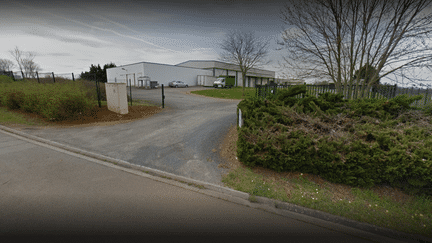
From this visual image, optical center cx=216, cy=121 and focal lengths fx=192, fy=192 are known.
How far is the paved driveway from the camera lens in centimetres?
489

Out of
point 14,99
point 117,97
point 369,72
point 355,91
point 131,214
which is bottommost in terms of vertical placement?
point 131,214

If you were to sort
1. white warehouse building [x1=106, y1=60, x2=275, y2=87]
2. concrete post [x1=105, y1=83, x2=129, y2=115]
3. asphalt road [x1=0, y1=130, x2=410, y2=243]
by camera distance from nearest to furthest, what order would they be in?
asphalt road [x1=0, y1=130, x2=410, y2=243] < concrete post [x1=105, y1=83, x2=129, y2=115] < white warehouse building [x1=106, y1=60, x2=275, y2=87]

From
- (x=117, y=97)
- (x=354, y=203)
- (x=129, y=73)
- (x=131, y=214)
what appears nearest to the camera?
(x=131, y=214)

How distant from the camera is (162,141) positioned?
22.0 feet

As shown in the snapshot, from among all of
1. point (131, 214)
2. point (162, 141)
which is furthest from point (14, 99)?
point (131, 214)

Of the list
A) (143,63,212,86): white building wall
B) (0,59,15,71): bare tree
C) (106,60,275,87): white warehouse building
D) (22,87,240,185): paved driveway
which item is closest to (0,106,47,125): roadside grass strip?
(22,87,240,185): paved driveway

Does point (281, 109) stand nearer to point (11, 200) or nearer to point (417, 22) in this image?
point (417, 22)

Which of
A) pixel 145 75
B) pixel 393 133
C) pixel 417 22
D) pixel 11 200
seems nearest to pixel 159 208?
pixel 11 200

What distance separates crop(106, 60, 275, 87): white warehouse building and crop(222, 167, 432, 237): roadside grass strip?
30.8 m

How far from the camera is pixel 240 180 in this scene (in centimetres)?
411

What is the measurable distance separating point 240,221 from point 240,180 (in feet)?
3.78

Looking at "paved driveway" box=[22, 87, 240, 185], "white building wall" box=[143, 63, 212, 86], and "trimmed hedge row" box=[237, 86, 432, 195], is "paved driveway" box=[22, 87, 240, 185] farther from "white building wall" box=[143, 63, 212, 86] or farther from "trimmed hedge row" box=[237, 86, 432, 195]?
"white building wall" box=[143, 63, 212, 86]

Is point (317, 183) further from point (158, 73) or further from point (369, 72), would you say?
point (158, 73)

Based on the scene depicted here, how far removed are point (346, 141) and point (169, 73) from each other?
1594 inches
